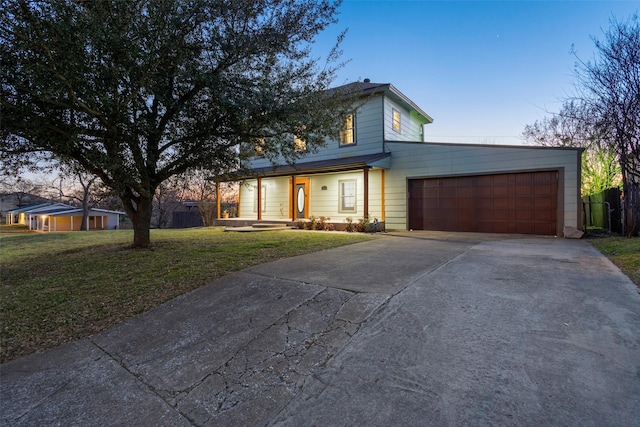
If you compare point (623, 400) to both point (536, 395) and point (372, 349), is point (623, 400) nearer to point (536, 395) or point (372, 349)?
point (536, 395)

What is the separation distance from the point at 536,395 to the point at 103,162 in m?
6.35

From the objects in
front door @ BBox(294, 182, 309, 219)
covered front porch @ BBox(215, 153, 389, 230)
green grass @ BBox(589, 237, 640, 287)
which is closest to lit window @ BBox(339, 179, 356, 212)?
covered front porch @ BBox(215, 153, 389, 230)

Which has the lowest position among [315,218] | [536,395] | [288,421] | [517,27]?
[288,421]

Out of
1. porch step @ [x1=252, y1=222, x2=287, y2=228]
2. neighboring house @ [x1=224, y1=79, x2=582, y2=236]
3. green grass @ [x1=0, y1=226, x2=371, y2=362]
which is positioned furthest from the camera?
porch step @ [x1=252, y1=222, x2=287, y2=228]

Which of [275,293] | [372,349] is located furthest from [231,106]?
[372,349]

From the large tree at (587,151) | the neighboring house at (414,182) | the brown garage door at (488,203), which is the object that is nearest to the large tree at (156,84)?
the neighboring house at (414,182)

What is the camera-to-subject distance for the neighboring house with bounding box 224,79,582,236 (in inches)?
364

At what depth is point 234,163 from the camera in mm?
7469

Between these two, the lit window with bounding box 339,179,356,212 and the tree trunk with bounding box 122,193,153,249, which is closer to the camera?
the tree trunk with bounding box 122,193,153,249

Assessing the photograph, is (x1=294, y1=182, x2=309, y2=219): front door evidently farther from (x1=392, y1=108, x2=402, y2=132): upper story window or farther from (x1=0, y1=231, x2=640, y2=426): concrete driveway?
(x1=0, y1=231, x2=640, y2=426): concrete driveway

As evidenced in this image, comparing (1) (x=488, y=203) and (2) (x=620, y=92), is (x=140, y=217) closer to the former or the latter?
(1) (x=488, y=203)

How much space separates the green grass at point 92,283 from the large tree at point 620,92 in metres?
8.01

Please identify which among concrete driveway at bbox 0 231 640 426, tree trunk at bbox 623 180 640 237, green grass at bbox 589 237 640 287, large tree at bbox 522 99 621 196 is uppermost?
large tree at bbox 522 99 621 196

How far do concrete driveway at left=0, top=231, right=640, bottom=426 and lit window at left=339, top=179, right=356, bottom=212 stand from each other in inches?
361
